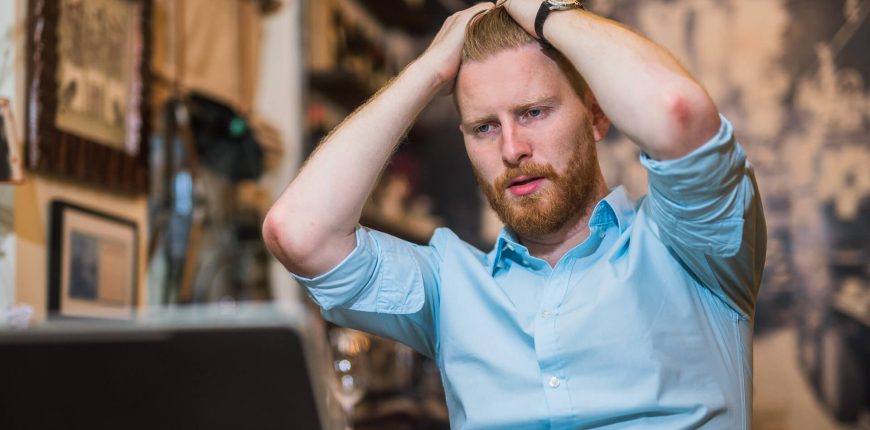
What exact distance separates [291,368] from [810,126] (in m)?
3.87

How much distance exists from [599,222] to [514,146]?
189mm

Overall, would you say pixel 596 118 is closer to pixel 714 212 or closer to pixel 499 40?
pixel 499 40

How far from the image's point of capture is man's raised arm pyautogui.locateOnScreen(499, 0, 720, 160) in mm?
1175

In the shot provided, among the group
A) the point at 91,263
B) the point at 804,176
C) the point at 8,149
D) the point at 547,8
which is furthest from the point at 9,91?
the point at 804,176

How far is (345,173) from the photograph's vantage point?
4.77ft

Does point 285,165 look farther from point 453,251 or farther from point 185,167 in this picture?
point 453,251

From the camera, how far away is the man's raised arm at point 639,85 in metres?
1.17

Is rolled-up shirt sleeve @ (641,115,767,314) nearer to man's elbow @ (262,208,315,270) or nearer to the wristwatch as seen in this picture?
the wristwatch

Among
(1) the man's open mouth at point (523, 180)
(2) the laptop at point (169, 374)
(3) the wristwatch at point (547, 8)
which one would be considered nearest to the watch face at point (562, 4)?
(3) the wristwatch at point (547, 8)

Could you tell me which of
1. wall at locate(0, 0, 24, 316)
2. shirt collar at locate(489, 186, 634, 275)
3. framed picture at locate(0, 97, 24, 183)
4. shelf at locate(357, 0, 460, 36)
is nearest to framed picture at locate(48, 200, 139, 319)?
wall at locate(0, 0, 24, 316)

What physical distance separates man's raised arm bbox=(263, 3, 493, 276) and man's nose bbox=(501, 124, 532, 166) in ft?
0.56

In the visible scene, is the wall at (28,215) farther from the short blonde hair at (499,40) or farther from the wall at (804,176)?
the wall at (804,176)

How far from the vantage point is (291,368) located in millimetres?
756

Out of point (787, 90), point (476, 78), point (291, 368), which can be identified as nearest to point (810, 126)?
point (787, 90)
